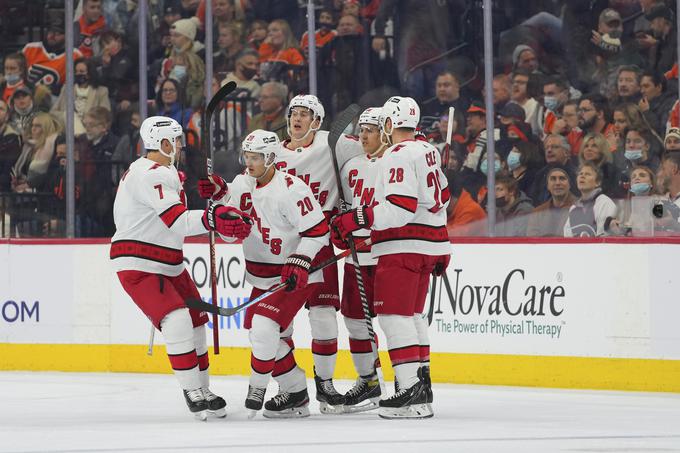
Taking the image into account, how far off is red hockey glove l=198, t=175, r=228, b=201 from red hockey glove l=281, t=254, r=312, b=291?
1.60 feet

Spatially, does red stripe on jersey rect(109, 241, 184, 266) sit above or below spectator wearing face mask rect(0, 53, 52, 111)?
below

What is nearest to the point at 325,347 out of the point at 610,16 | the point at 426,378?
the point at 426,378

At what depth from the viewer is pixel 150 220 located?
595 cm

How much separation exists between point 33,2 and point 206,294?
3203 millimetres

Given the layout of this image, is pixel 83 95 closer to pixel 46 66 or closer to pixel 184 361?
pixel 46 66

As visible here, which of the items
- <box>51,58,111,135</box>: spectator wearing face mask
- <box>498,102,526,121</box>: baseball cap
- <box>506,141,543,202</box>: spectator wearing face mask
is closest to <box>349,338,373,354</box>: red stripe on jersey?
<box>506,141,543,202</box>: spectator wearing face mask

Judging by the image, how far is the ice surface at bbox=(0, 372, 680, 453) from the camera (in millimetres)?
4949

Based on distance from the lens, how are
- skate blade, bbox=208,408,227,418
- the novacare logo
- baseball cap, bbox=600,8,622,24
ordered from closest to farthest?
skate blade, bbox=208,408,227,418
the novacare logo
baseball cap, bbox=600,8,622,24

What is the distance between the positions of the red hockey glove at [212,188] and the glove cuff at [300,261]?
480 mm

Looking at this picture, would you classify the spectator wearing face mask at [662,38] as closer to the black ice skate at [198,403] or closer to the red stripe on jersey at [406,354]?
the red stripe on jersey at [406,354]

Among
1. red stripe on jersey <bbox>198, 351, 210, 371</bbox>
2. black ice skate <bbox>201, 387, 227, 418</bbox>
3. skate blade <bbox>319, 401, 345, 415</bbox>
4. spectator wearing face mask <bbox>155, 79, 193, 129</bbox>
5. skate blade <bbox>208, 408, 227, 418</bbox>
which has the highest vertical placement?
spectator wearing face mask <bbox>155, 79, 193, 129</bbox>

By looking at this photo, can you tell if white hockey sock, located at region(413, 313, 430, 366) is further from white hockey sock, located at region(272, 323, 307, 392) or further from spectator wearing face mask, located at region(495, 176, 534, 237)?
spectator wearing face mask, located at region(495, 176, 534, 237)

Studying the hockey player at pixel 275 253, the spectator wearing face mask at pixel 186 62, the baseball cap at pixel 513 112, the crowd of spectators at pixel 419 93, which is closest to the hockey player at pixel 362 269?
the hockey player at pixel 275 253

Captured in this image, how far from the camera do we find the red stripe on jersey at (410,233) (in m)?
5.93
